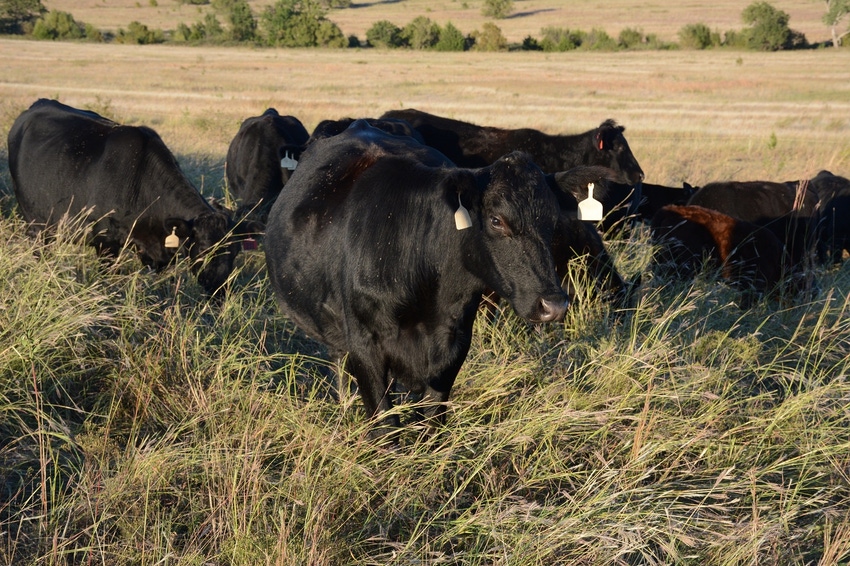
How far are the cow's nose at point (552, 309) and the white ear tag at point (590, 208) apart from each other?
0.63 m

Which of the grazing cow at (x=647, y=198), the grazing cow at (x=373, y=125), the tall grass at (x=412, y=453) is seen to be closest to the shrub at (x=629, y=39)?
the grazing cow at (x=647, y=198)

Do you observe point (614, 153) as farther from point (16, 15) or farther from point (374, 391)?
point (16, 15)

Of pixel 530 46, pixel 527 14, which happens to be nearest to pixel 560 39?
pixel 530 46

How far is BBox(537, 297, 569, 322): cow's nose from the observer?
13.7 ft

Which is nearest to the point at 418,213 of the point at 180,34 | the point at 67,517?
the point at 67,517

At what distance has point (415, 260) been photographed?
4629mm

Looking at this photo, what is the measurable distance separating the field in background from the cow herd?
75.8m

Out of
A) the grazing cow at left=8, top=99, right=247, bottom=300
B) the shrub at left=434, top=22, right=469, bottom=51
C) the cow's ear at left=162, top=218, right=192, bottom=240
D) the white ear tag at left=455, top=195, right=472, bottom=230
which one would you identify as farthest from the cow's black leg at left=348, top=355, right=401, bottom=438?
the shrub at left=434, top=22, right=469, bottom=51

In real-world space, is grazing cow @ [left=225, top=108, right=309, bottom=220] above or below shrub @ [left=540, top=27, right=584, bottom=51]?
below

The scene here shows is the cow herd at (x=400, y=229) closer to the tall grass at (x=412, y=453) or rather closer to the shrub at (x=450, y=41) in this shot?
the tall grass at (x=412, y=453)

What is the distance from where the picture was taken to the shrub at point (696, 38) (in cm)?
7375

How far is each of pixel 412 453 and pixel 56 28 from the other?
83096 millimetres

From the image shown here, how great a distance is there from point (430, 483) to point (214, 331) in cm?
212

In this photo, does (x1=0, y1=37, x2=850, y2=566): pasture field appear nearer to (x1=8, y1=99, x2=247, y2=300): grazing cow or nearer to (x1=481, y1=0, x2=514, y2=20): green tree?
(x1=8, y1=99, x2=247, y2=300): grazing cow
